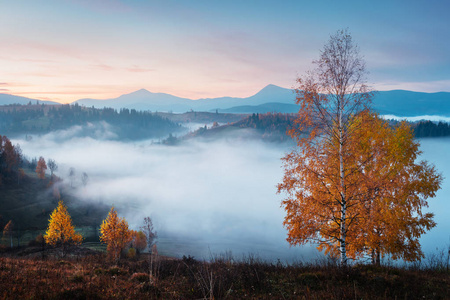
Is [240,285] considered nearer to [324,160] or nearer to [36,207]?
[324,160]

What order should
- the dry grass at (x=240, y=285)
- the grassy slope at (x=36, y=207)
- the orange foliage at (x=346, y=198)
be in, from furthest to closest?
the grassy slope at (x=36, y=207) → the orange foliage at (x=346, y=198) → the dry grass at (x=240, y=285)

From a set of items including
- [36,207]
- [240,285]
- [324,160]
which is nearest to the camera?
[240,285]

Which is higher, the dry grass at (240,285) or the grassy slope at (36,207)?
the dry grass at (240,285)

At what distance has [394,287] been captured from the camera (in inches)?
343

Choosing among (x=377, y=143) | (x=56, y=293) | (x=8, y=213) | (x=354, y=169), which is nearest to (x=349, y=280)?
(x=354, y=169)

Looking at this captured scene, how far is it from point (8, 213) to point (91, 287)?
15847cm

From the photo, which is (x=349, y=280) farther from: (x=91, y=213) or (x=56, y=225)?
(x=91, y=213)

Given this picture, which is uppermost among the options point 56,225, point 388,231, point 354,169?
point 354,169

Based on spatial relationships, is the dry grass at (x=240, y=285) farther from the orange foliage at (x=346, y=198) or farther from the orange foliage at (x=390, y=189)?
the orange foliage at (x=390, y=189)

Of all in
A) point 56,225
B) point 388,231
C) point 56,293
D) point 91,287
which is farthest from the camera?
point 56,225

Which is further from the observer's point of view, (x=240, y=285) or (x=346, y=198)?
(x=346, y=198)

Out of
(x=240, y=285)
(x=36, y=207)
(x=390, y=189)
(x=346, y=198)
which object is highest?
(x=390, y=189)

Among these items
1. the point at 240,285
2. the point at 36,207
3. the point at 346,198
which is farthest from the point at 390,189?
the point at 36,207

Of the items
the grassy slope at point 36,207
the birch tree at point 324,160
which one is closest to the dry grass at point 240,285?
the birch tree at point 324,160
